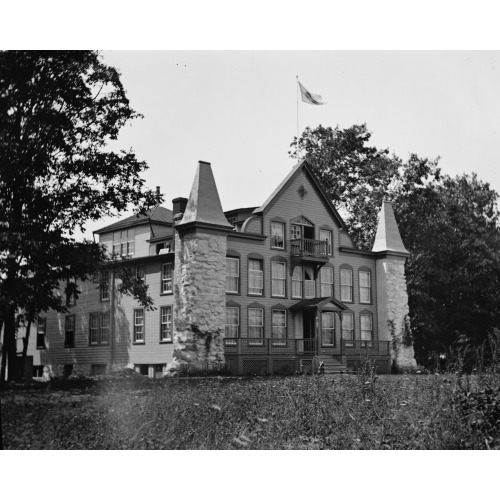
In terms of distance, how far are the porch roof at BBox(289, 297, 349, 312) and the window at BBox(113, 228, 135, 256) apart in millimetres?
7140

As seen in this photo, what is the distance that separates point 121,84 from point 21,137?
1.46 metres

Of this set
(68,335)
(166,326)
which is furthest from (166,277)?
(68,335)

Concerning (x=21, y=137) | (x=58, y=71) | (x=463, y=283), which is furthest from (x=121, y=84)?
(x=463, y=283)

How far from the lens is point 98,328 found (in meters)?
16.5

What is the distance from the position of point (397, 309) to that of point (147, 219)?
872 cm

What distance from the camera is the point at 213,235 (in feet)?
54.1

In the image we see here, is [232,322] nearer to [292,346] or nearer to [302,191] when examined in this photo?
[292,346]

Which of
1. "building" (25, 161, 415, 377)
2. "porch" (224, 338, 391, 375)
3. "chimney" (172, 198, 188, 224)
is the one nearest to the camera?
"chimney" (172, 198, 188, 224)

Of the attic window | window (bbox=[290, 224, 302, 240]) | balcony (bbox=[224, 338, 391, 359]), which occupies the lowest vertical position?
balcony (bbox=[224, 338, 391, 359])

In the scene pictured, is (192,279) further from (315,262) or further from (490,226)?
(490,226)

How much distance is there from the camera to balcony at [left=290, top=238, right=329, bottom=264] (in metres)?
18.1

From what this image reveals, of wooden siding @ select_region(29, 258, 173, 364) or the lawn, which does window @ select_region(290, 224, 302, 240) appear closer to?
wooden siding @ select_region(29, 258, 173, 364)

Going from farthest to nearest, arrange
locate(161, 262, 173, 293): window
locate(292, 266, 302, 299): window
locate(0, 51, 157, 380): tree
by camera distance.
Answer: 1. locate(292, 266, 302, 299): window
2. locate(161, 262, 173, 293): window
3. locate(0, 51, 157, 380): tree

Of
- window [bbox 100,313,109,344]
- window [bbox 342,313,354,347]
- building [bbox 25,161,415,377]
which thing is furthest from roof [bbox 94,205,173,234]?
window [bbox 342,313,354,347]
